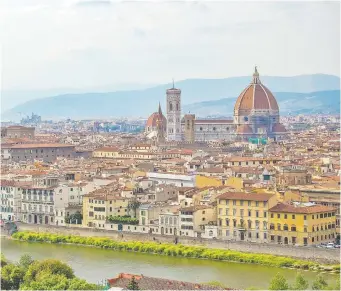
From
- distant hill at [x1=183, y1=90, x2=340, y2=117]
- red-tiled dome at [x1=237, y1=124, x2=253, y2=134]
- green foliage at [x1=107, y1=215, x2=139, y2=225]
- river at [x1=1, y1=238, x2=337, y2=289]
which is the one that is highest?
distant hill at [x1=183, y1=90, x2=340, y2=117]

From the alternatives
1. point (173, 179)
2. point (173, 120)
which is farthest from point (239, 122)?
point (173, 179)

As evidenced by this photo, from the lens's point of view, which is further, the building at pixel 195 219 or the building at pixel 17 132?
the building at pixel 17 132

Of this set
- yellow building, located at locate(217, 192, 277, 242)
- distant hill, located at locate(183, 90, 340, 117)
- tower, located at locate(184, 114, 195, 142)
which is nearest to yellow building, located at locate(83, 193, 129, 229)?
yellow building, located at locate(217, 192, 277, 242)

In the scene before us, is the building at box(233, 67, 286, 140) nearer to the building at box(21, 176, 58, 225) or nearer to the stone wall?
the building at box(21, 176, 58, 225)

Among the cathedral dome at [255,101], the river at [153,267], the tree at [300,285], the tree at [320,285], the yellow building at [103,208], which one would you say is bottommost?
the river at [153,267]

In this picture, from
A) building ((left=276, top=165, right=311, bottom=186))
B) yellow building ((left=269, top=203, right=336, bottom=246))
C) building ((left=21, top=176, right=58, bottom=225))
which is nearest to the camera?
yellow building ((left=269, top=203, right=336, bottom=246))

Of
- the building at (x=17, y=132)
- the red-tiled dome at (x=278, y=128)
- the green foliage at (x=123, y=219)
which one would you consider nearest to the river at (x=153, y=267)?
the green foliage at (x=123, y=219)

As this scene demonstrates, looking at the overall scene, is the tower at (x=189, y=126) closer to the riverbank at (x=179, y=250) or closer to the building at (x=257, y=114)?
the building at (x=257, y=114)
